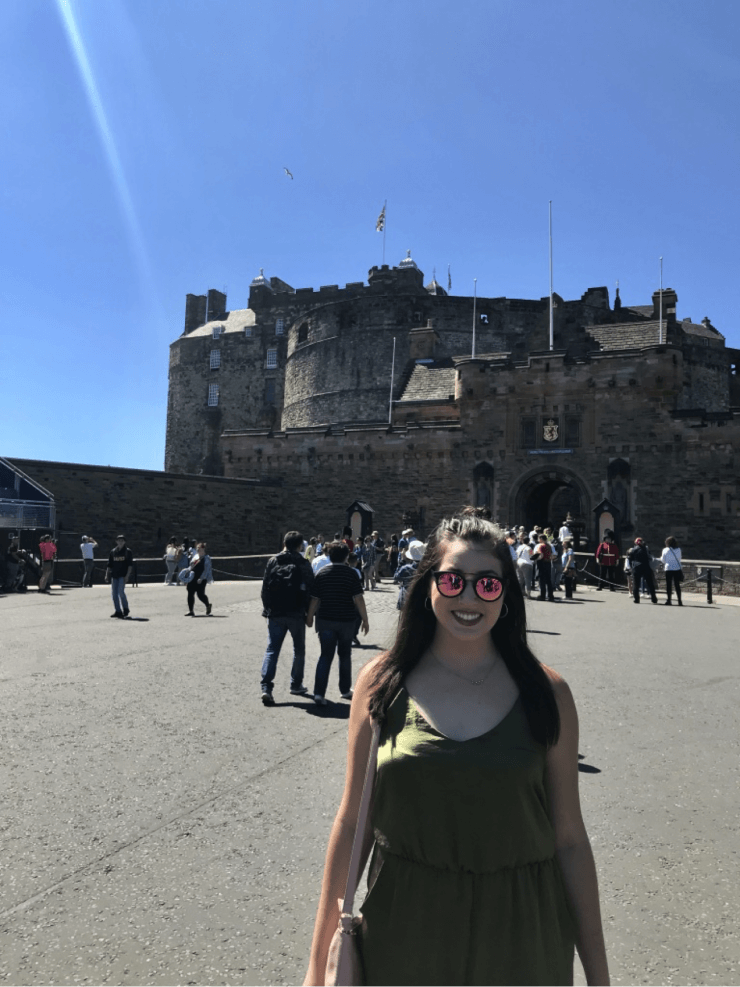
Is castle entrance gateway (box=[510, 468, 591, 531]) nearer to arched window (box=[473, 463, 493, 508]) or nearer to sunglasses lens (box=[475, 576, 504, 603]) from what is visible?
arched window (box=[473, 463, 493, 508])

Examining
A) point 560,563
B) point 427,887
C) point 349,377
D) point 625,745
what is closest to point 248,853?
point 427,887

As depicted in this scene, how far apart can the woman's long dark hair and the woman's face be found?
0.03 metres

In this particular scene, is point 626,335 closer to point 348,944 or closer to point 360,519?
point 360,519

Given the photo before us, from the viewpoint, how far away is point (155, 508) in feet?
96.1

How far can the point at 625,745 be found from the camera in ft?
17.5

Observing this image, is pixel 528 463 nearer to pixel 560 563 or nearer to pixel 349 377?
pixel 560 563

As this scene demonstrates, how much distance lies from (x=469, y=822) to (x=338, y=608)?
17.8 ft

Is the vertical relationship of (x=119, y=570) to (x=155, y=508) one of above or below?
below

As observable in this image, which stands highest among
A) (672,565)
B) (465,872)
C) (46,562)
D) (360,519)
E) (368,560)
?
(360,519)

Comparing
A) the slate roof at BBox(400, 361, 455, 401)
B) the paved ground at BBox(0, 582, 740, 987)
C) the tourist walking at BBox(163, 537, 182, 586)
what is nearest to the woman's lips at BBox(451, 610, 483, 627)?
the paved ground at BBox(0, 582, 740, 987)

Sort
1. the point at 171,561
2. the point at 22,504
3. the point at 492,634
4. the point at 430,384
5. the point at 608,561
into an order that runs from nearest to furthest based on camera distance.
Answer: the point at 492,634, the point at 608,561, the point at 22,504, the point at 171,561, the point at 430,384

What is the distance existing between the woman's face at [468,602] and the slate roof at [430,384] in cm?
3265

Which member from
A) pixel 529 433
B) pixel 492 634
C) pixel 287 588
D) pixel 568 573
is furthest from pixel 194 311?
pixel 492 634

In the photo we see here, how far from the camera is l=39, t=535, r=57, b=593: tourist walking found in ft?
56.3
